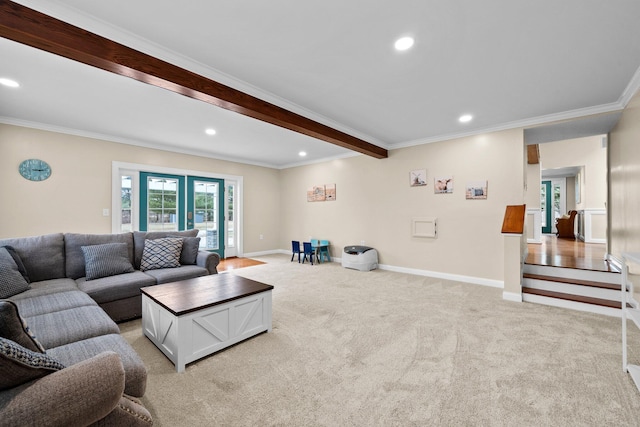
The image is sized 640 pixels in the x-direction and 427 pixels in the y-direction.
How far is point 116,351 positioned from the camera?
1.54 meters

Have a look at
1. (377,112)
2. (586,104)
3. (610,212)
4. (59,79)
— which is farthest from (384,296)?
(59,79)

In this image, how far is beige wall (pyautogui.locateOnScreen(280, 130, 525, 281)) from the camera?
424 cm

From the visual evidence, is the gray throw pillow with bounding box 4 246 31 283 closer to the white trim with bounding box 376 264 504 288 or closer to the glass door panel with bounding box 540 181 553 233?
the white trim with bounding box 376 264 504 288

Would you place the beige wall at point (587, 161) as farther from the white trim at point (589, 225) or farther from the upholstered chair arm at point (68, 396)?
the upholstered chair arm at point (68, 396)

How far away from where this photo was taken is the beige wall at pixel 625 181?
9.85 ft

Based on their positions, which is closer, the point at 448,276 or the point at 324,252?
the point at 448,276

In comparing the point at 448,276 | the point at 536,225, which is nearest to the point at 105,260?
the point at 448,276

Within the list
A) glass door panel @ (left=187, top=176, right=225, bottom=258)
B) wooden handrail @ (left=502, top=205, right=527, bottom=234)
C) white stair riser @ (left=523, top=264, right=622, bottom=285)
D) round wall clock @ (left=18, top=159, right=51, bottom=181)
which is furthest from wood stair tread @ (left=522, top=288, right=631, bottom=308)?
round wall clock @ (left=18, top=159, right=51, bottom=181)

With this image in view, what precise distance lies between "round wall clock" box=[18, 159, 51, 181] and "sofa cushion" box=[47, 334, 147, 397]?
4.04 m

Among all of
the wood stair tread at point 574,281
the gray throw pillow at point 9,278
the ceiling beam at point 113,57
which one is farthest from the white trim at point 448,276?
the gray throw pillow at point 9,278

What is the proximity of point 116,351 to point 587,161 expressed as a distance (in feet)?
33.8

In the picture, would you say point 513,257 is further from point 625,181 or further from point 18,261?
point 18,261

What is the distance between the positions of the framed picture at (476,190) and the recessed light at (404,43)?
294cm

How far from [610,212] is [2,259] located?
7.69 m
